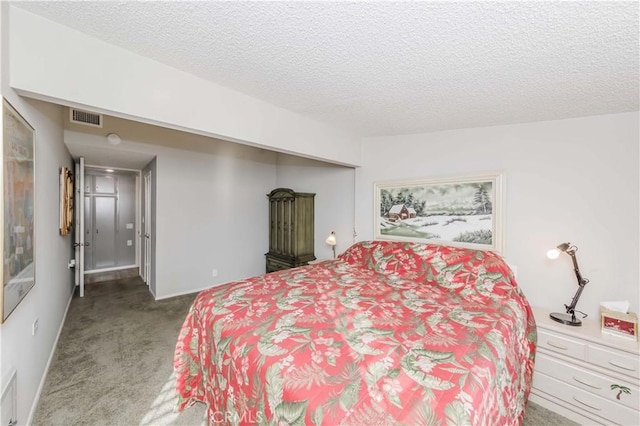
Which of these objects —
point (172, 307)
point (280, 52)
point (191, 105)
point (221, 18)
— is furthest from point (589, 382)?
point (172, 307)

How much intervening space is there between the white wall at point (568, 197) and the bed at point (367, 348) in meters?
0.45

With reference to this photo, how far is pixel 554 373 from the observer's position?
1.92 metres

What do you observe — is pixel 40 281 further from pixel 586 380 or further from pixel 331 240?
pixel 586 380

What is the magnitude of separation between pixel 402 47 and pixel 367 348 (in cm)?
162

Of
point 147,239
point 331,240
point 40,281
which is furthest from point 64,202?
point 331,240

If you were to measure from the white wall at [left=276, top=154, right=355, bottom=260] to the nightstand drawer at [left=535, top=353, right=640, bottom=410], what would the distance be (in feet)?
7.57

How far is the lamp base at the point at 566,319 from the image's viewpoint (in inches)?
77.5

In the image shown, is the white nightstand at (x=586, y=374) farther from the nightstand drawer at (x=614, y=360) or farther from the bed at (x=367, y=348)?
the bed at (x=367, y=348)

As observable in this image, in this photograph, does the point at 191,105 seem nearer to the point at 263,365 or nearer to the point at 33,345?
the point at 263,365

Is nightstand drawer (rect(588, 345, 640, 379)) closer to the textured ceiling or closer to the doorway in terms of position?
the textured ceiling

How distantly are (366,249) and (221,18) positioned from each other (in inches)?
98.1

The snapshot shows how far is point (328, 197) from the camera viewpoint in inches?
163

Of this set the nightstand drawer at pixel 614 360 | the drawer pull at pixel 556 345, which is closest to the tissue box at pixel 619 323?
the nightstand drawer at pixel 614 360

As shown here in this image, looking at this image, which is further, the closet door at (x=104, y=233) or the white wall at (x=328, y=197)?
the closet door at (x=104, y=233)
